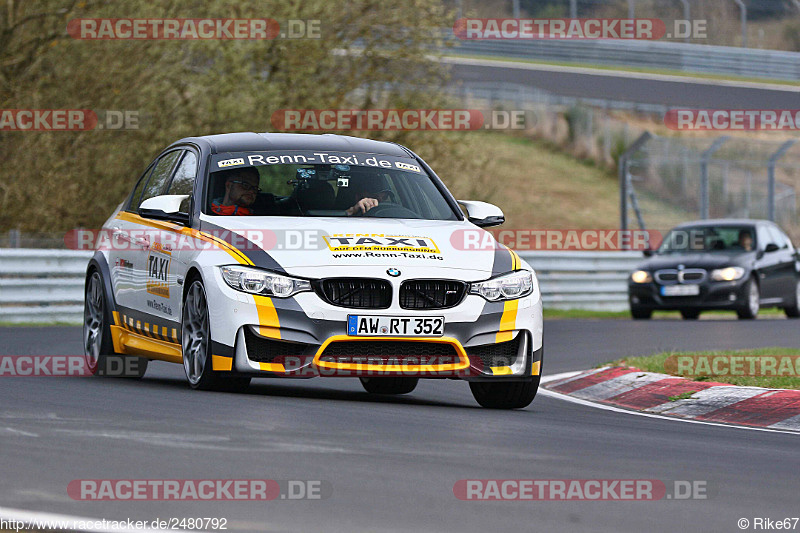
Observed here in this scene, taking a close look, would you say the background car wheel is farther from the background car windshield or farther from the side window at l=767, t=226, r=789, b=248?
the background car windshield

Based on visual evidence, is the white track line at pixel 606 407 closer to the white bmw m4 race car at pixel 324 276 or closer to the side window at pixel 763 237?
the white bmw m4 race car at pixel 324 276

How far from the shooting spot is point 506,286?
31.7 feet

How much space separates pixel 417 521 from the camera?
561cm

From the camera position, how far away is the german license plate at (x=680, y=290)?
23.6 metres

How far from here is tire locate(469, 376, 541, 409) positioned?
32.7 feet

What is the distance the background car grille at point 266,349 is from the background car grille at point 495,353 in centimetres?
105

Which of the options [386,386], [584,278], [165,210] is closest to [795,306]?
[584,278]

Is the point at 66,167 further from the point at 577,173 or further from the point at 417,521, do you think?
the point at 577,173

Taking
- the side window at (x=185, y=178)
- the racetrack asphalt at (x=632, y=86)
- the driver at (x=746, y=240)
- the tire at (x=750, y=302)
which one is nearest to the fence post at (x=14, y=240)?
the side window at (x=185, y=178)

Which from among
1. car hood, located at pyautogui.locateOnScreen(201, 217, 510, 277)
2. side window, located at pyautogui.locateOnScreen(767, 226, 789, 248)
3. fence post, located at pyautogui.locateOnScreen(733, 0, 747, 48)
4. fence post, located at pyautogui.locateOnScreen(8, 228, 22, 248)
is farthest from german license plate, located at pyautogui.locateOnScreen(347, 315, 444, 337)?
fence post, located at pyautogui.locateOnScreen(733, 0, 747, 48)

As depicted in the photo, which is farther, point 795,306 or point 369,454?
point 795,306

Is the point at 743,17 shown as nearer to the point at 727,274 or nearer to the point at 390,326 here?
the point at 727,274

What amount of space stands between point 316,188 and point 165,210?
3.29 ft

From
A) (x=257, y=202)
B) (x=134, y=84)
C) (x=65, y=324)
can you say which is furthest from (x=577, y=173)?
(x=257, y=202)
